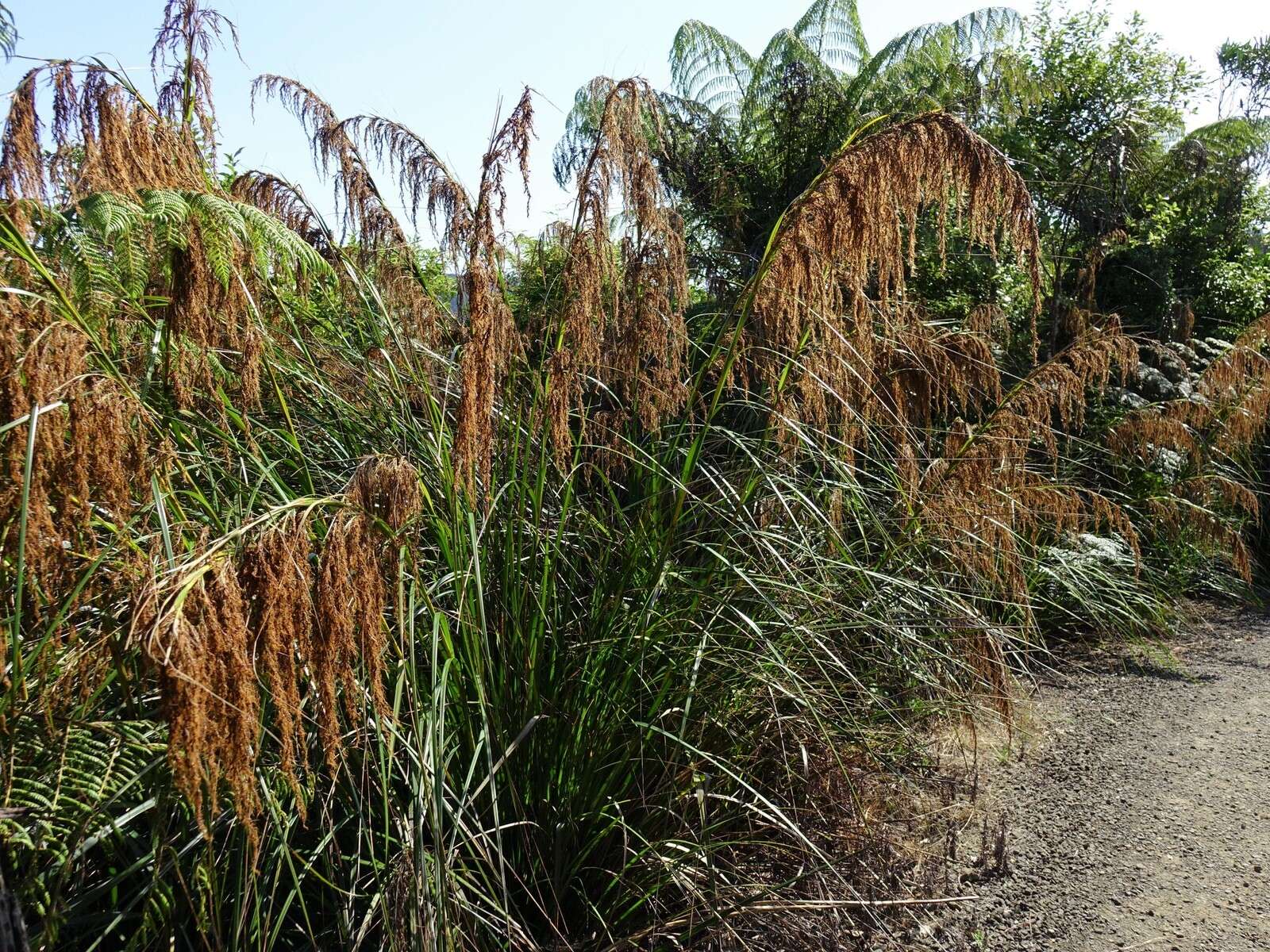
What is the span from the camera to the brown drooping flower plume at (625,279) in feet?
9.86

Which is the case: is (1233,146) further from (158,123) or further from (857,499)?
(158,123)

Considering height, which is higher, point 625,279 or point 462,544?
point 625,279

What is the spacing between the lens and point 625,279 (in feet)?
11.1

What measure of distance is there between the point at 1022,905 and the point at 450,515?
216 centimetres

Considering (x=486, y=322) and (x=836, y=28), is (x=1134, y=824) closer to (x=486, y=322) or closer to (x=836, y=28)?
(x=486, y=322)

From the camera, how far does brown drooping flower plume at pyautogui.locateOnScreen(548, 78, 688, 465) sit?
3006 millimetres

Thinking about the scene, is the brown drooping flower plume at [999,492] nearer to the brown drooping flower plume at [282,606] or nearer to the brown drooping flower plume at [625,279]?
the brown drooping flower plume at [625,279]

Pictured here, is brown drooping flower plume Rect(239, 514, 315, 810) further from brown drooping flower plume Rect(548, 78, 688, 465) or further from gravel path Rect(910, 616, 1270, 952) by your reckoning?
gravel path Rect(910, 616, 1270, 952)

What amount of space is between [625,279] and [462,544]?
1.15 meters

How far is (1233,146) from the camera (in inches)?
517

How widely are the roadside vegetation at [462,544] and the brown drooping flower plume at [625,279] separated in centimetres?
2

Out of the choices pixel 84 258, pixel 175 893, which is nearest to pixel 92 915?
pixel 175 893


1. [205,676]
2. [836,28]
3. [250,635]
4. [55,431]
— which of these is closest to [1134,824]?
[250,635]

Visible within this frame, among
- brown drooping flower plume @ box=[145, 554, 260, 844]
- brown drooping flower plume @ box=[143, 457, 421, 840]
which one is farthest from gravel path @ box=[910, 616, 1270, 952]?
Result: brown drooping flower plume @ box=[145, 554, 260, 844]
